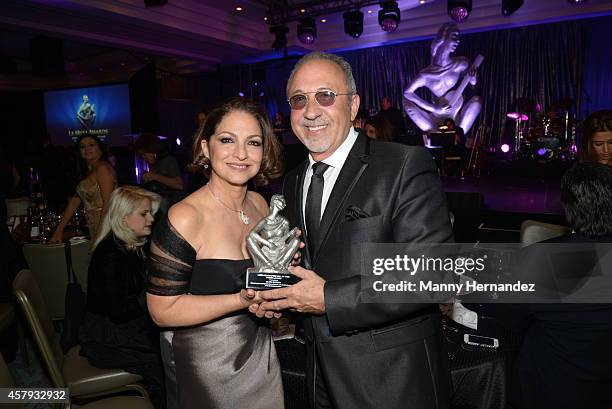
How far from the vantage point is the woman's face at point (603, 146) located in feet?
11.8

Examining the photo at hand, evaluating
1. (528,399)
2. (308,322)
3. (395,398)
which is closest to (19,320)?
(308,322)

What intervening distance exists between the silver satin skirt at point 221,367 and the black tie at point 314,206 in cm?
52

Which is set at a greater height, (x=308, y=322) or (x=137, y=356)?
(x=308, y=322)

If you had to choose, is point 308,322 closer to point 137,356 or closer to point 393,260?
point 393,260

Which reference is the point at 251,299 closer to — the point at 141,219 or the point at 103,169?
the point at 141,219

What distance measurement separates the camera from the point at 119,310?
113 inches

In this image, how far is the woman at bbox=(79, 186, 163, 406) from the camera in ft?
9.20

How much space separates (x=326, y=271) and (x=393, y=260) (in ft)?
0.84

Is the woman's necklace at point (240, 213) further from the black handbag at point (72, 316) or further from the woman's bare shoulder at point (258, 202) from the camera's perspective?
the black handbag at point (72, 316)

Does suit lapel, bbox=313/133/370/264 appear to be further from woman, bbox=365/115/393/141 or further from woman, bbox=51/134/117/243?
woman, bbox=51/134/117/243

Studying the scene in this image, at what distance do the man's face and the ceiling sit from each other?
328 inches

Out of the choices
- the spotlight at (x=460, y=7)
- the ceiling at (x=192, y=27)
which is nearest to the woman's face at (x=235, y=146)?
the ceiling at (x=192, y=27)

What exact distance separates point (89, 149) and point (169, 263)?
404cm

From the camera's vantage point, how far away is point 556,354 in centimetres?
196
